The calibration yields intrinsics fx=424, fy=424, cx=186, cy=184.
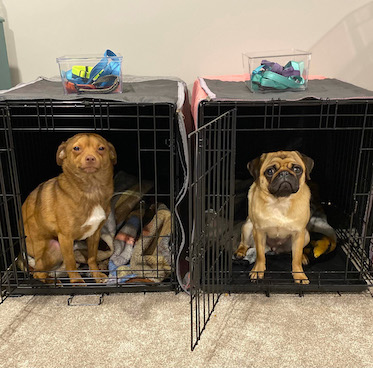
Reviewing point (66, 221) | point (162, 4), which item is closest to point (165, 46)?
point (162, 4)

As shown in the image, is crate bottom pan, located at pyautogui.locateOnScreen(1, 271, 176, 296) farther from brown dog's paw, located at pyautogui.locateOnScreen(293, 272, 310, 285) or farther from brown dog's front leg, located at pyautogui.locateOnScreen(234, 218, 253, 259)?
brown dog's paw, located at pyautogui.locateOnScreen(293, 272, 310, 285)

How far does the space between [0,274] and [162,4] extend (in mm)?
1721

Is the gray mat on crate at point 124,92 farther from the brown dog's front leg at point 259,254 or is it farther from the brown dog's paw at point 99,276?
the brown dog's paw at point 99,276

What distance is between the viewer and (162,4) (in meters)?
2.49

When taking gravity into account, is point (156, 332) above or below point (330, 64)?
below

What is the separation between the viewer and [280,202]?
6.48 ft

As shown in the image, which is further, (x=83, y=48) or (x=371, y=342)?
(x=83, y=48)

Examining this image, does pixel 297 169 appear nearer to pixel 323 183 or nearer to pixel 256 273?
pixel 256 273

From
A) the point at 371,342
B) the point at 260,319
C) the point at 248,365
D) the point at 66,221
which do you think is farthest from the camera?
the point at 66,221

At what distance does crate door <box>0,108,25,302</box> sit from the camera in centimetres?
185

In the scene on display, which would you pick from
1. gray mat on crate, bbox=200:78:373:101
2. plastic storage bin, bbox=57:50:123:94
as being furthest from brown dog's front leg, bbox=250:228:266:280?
plastic storage bin, bbox=57:50:123:94

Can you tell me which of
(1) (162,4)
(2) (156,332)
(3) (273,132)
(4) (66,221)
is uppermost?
(1) (162,4)

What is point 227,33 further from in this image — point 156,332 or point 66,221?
point 156,332

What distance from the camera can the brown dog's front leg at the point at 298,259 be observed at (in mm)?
2006
